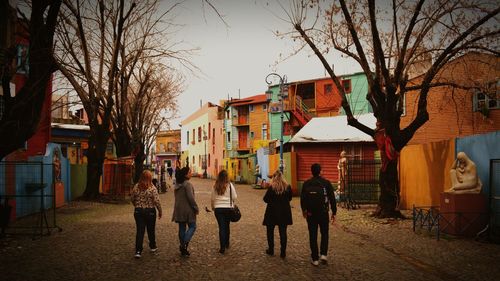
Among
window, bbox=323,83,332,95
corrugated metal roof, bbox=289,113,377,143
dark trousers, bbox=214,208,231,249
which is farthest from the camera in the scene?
window, bbox=323,83,332,95

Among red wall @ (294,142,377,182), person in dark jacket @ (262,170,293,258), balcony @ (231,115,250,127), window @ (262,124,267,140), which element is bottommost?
person in dark jacket @ (262,170,293,258)

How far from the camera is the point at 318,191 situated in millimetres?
7984

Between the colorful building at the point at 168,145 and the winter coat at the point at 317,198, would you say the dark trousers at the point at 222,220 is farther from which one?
the colorful building at the point at 168,145

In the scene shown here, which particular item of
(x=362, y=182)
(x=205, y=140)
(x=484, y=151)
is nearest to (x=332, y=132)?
(x=362, y=182)

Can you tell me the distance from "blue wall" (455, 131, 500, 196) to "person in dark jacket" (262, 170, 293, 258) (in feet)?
17.1

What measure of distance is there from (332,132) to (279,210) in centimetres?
2016

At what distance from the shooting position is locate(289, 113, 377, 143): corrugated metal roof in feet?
88.2

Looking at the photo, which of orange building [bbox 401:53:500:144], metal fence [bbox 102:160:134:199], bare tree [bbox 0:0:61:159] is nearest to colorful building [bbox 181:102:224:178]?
metal fence [bbox 102:160:134:199]

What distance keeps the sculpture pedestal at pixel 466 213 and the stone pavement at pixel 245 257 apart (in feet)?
1.49

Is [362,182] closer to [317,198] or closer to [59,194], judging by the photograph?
[317,198]

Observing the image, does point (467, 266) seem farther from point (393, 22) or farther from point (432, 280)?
point (393, 22)

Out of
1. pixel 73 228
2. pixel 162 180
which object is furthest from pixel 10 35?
pixel 162 180

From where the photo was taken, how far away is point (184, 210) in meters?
8.72

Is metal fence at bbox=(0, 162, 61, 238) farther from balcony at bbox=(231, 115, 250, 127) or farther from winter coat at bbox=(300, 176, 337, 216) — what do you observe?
balcony at bbox=(231, 115, 250, 127)
